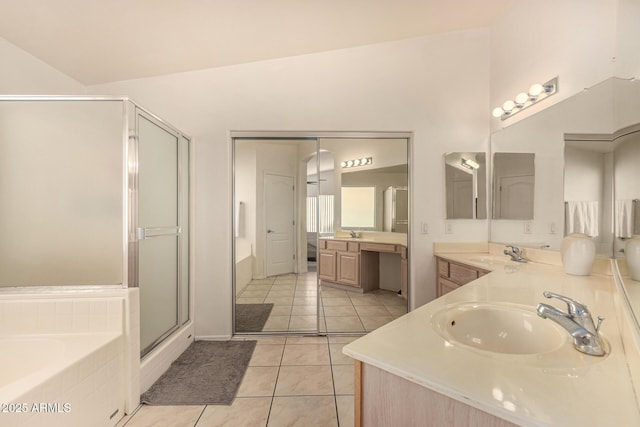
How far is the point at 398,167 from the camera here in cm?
279

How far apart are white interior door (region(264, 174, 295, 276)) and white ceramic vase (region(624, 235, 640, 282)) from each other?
2716 mm

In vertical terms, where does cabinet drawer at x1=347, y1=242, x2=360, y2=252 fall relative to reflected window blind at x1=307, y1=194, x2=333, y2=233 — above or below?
below

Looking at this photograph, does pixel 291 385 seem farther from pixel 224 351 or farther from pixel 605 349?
pixel 605 349

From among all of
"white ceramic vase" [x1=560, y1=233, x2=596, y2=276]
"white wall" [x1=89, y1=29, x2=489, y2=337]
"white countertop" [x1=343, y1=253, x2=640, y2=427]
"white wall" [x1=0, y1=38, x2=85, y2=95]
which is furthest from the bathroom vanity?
"white wall" [x1=0, y1=38, x2=85, y2=95]

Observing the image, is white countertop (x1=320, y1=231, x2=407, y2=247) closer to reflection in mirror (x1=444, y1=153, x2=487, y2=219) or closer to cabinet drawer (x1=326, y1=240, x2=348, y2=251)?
cabinet drawer (x1=326, y1=240, x2=348, y2=251)

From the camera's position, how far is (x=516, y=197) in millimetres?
2375

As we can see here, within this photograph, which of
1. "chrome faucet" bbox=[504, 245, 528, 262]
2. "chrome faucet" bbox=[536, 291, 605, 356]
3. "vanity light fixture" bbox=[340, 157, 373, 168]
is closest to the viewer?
"chrome faucet" bbox=[536, 291, 605, 356]

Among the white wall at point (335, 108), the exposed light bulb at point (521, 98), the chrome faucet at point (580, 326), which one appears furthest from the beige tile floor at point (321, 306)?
the exposed light bulb at point (521, 98)

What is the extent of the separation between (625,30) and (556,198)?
1.11 metres

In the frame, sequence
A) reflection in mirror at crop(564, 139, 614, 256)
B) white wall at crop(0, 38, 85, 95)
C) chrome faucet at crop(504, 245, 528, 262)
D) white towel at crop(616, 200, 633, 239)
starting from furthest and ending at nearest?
chrome faucet at crop(504, 245, 528, 262) < white wall at crop(0, 38, 85, 95) < reflection in mirror at crop(564, 139, 614, 256) < white towel at crop(616, 200, 633, 239)

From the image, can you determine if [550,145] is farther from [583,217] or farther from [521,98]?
[583,217]

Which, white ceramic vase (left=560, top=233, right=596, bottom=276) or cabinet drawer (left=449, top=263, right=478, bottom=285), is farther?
cabinet drawer (left=449, top=263, right=478, bottom=285)

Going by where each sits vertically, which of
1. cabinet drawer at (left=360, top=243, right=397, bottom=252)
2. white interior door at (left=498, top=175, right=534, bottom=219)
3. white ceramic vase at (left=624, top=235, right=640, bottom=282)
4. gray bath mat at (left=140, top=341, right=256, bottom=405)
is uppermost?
white interior door at (left=498, top=175, right=534, bottom=219)

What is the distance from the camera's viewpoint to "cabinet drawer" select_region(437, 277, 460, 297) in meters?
2.34
